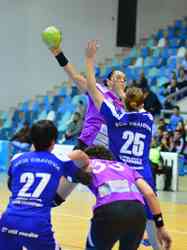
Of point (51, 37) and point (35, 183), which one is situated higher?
point (51, 37)

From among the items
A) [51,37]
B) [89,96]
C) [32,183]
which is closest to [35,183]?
[32,183]

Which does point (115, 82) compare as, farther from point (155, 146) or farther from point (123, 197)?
point (155, 146)

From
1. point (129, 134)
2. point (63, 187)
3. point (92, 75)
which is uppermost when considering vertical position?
point (92, 75)

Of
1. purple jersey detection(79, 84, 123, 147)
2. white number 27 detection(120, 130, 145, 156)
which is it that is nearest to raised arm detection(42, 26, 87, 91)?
purple jersey detection(79, 84, 123, 147)

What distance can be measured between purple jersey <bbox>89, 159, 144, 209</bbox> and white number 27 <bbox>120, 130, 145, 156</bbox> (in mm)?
1532

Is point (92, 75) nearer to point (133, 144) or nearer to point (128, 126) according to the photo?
point (128, 126)

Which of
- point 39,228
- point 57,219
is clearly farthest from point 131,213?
point 57,219

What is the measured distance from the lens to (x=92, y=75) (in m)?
6.54

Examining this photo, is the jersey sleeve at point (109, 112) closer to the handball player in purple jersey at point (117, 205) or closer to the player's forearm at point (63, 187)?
the handball player in purple jersey at point (117, 205)

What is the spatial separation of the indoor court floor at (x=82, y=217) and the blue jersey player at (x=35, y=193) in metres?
3.49

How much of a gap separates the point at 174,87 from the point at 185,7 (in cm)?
687

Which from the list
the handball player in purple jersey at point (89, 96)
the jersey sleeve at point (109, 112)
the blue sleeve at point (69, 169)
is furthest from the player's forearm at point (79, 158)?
the handball player in purple jersey at point (89, 96)

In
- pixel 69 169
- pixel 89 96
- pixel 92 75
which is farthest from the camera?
pixel 89 96

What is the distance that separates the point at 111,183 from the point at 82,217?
603 centimetres
